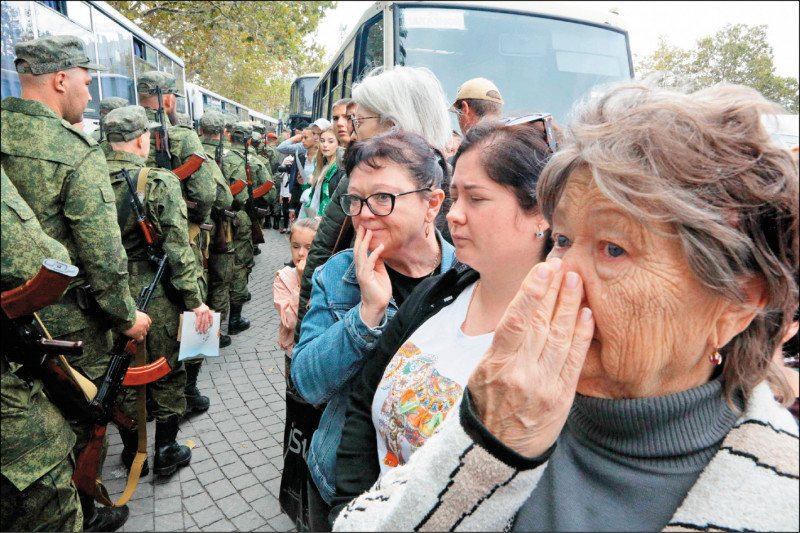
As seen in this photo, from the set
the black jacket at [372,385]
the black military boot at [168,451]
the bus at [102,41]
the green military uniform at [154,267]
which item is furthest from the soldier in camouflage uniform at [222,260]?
the black jacket at [372,385]

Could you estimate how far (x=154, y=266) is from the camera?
148 inches

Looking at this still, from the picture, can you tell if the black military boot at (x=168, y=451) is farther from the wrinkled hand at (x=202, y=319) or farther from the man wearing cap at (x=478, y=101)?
the man wearing cap at (x=478, y=101)

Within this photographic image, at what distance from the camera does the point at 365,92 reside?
10.2 ft

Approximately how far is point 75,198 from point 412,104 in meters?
1.73

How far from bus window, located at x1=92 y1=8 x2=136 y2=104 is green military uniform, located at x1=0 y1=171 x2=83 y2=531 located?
4.82 metres

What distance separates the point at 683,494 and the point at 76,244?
263cm

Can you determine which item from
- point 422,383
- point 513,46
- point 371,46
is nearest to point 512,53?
point 513,46

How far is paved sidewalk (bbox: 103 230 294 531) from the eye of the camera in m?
3.26

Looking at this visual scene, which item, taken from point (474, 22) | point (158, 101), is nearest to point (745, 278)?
point (474, 22)

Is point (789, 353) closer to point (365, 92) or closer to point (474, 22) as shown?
point (365, 92)

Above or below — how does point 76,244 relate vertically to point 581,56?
below

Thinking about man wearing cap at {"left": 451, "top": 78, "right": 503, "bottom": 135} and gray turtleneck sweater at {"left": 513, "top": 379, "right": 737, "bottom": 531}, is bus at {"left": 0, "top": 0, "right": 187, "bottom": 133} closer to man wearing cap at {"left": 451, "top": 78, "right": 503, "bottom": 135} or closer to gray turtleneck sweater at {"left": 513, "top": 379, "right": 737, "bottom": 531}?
gray turtleneck sweater at {"left": 513, "top": 379, "right": 737, "bottom": 531}

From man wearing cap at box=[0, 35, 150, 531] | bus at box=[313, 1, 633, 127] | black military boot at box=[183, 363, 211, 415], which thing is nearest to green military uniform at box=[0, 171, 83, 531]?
man wearing cap at box=[0, 35, 150, 531]

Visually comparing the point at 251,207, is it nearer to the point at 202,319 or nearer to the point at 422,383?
the point at 202,319
